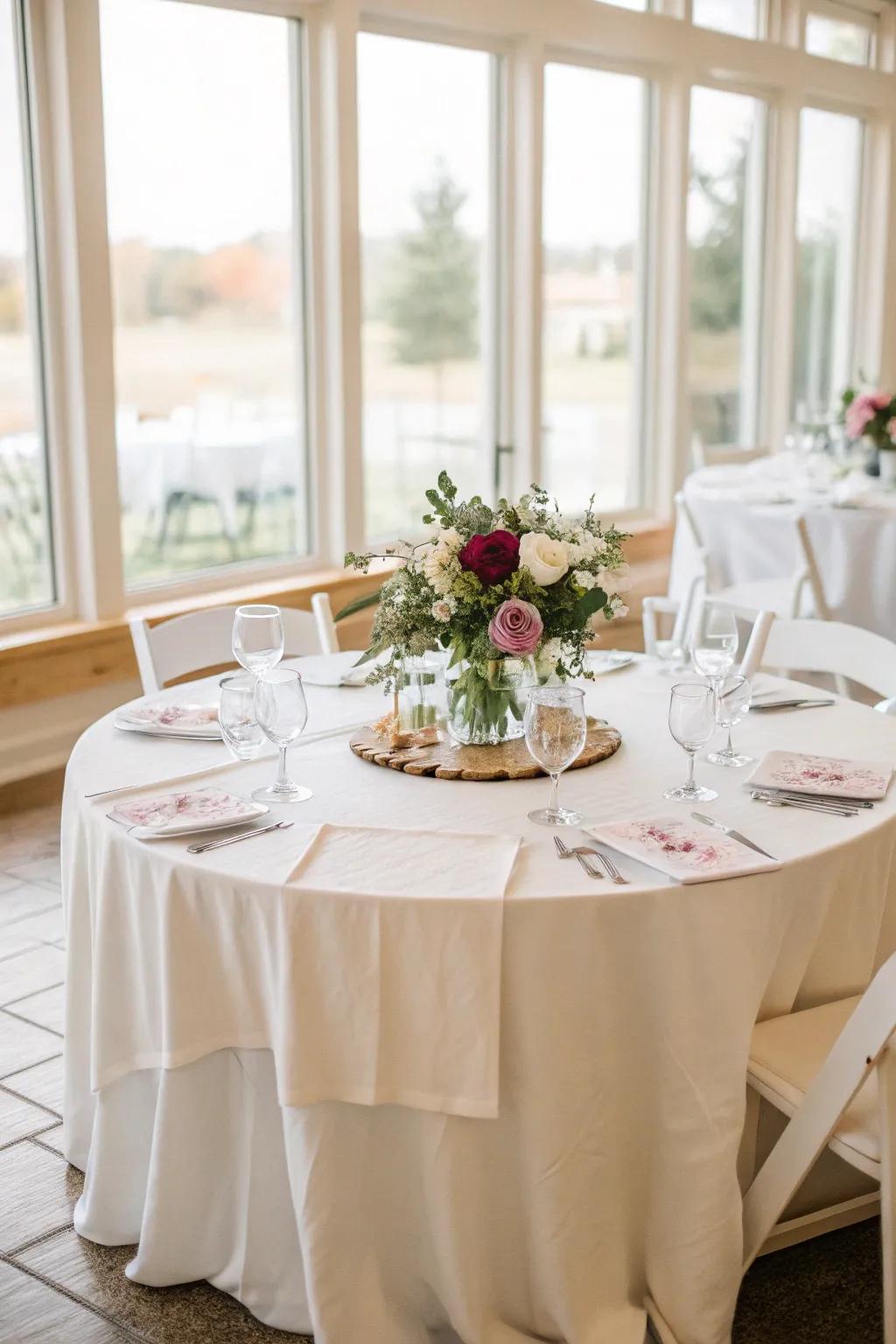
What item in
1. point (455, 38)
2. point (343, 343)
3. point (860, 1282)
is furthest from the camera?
point (455, 38)

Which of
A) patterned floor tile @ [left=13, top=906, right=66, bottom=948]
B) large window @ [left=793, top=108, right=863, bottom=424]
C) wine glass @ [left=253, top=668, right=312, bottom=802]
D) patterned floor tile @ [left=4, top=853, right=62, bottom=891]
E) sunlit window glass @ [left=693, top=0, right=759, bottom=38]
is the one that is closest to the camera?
wine glass @ [left=253, top=668, right=312, bottom=802]

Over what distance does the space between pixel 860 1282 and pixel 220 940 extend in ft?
3.74

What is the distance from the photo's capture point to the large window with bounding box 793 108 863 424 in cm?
782

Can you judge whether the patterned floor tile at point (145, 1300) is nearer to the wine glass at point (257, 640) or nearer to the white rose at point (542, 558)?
the wine glass at point (257, 640)

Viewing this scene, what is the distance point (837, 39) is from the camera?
782 cm

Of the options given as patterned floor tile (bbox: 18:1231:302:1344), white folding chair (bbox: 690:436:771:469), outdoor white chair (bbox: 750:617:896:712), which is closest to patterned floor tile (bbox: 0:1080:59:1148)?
patterned floor tile (bbox: 18:1231:302:1344)

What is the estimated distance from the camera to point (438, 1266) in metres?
1.92

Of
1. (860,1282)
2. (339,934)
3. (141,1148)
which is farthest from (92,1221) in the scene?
(860,1282)

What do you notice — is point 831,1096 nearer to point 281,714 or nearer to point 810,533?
point 281,714

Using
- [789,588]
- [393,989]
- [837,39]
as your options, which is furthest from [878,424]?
[393,989]

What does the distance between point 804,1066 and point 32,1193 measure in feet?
4.48

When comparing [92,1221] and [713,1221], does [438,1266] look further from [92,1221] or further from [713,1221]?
[92,1221]

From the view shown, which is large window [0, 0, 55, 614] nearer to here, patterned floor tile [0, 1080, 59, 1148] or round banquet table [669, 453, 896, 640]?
patterned floor tile [0, 1080, 59, 1148]

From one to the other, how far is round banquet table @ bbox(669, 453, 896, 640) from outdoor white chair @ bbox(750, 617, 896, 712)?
1710 mm
